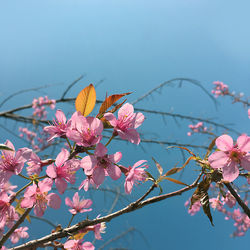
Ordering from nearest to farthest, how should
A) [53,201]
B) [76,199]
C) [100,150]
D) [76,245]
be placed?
[100,150] → [53,201] → [76,245] → [76,199]

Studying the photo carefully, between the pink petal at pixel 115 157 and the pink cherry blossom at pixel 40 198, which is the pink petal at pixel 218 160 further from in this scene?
the pink cherry blossom at pixel 40 198

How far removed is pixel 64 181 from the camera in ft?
2.37

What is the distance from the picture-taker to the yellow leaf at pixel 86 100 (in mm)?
725

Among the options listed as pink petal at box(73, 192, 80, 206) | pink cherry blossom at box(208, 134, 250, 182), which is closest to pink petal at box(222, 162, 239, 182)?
pink cherry blossom at box(208, 134, 250, 182)

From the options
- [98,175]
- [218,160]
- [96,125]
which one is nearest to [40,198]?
[98,175]

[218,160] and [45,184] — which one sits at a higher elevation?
[45,184]

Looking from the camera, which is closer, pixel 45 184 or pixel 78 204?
pixel 45 184

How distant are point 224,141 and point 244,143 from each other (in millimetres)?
58

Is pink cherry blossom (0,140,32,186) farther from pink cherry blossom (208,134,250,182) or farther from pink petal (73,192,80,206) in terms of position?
pink cherry blossom (208,134,250,182)

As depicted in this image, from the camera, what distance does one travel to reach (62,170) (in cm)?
72

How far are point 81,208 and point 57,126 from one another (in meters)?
0.53

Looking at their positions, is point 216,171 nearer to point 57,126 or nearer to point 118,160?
point 118,160

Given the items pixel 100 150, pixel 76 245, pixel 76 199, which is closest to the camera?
pixel 100 150

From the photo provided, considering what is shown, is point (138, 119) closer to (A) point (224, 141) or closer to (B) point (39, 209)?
(A) point (224, 141)
